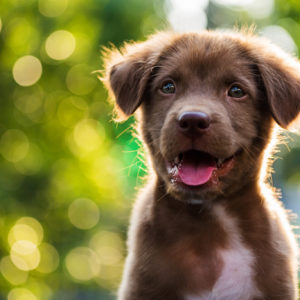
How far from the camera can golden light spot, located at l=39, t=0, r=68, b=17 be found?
52.9ft

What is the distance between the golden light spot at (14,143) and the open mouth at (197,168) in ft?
38.7

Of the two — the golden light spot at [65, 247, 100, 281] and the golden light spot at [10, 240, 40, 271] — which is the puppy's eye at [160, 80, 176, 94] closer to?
the golden light spot at [10, 240, 40, 271]

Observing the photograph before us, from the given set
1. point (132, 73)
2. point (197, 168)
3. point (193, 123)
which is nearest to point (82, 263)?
point (132, 73)

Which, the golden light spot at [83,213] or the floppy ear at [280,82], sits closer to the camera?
the floppy ear at [280,82]

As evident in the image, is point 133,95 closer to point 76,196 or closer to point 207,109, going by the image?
point 207,109

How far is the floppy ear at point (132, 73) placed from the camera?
4.75m

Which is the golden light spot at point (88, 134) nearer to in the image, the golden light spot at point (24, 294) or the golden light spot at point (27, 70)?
the golden light spot at point (27, 70)

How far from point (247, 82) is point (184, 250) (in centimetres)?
138

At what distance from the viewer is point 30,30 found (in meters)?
15.7

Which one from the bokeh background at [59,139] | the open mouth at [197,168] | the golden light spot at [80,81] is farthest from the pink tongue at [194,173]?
the golden light spot at [80,81]

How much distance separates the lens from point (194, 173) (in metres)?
4.27

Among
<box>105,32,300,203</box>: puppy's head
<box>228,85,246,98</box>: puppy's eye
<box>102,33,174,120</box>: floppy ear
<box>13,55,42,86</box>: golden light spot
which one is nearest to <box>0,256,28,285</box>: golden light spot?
<box>13,55,42,86</box>: golden light spot

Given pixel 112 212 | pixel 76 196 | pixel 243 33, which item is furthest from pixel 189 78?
pixel 112 212

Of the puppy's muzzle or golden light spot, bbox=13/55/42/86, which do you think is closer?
the puppy's muzzle
